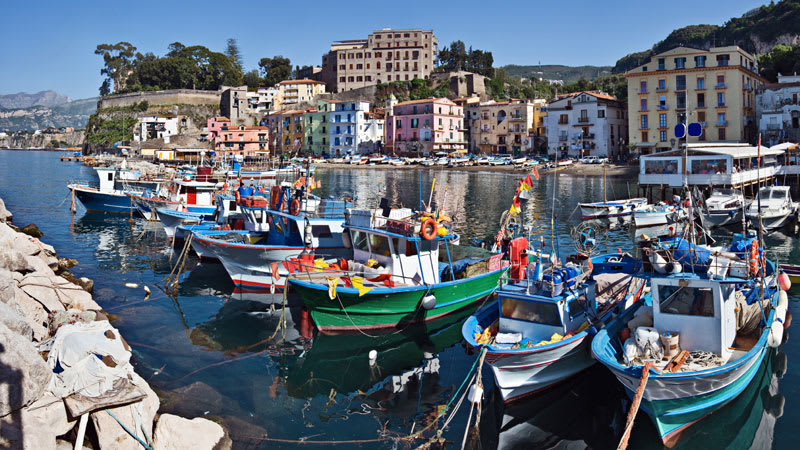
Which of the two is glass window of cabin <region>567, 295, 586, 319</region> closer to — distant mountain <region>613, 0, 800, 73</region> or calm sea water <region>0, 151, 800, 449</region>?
calm sea water <region>0, 151, 800, 449</region>

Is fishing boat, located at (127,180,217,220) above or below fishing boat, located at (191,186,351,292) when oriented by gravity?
above

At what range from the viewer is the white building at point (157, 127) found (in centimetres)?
10512

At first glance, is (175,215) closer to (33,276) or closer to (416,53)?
(33,276)

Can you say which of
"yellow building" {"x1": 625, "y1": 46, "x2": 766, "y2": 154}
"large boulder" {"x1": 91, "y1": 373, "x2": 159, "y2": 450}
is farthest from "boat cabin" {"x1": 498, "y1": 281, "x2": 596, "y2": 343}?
"yellow building" {"x1": 625, "y1": 46, "x2": 766, "y2": 154}

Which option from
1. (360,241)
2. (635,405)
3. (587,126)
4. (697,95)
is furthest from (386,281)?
(587,126)

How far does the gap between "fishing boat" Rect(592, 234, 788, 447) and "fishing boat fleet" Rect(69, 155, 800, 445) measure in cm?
2

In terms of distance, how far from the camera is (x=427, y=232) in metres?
15.1

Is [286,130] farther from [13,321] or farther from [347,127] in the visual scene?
[13,321]

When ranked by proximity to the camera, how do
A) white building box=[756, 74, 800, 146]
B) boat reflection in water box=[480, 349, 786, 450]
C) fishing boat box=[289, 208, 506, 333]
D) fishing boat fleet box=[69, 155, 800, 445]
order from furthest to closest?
white building box=[756, 74, 800, 146], fishing boat box=[289, 208, 506, 333], fishing boat fleet box=[69, 155, 800, 445], boat reflection in water box=[480, 349, 786, 450]

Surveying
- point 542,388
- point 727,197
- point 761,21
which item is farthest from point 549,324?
point 761,21

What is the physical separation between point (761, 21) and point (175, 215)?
3788 inches

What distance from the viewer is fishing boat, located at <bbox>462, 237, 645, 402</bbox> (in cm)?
1080

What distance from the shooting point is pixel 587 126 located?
2736 inches

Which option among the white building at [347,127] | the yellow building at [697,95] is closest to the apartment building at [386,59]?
the white building at [347,127]
